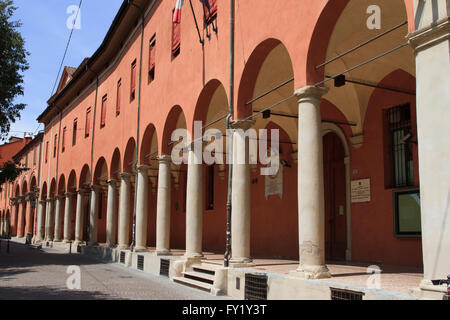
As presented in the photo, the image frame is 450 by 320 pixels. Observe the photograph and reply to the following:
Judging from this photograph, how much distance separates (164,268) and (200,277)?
2888mm

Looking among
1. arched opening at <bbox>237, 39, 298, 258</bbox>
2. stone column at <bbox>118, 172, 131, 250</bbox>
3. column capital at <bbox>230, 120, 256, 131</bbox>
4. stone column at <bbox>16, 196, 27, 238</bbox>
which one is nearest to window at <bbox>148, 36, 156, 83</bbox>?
stone column at <bbox>118, 172, 131, 250</bbox>

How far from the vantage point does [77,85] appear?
95.0 feet

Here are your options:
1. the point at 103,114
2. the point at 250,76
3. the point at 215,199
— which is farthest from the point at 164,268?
the point at 103,114

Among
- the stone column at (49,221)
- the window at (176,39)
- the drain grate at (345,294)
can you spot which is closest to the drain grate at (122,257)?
the window at (176,39)

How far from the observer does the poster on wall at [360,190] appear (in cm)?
1165

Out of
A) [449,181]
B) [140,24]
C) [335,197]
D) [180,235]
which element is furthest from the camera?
[180,235]

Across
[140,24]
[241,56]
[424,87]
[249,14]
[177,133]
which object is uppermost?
[140,24]

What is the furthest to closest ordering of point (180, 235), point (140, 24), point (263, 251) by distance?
1. point (180, 235)
2. point (140, 24)
3. point (263, 251)

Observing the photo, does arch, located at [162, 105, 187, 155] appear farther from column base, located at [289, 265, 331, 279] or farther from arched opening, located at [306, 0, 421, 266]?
column base, located at [289, 265, 331, 279]

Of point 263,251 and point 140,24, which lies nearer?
point 263,251

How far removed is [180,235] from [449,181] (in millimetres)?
18305

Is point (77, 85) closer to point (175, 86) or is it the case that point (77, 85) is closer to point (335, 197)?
point (175, 86)
